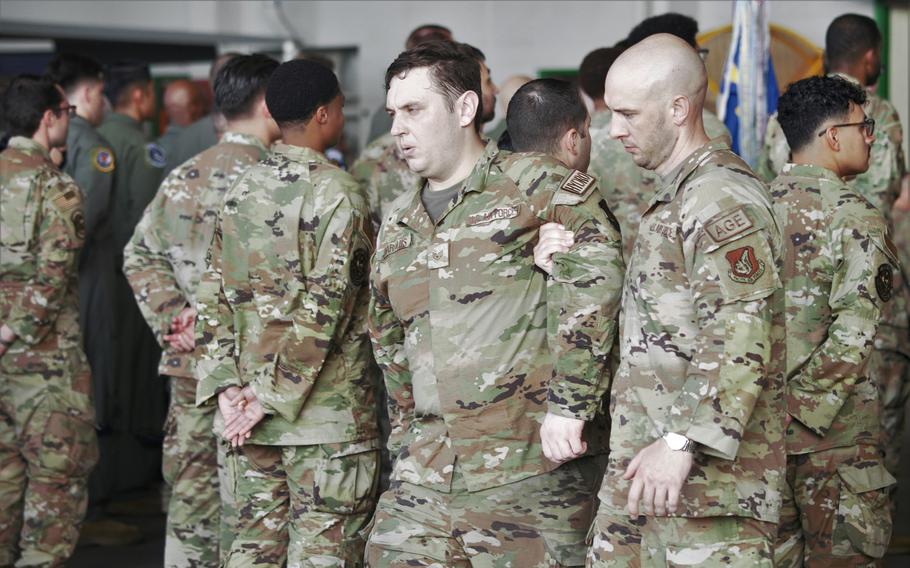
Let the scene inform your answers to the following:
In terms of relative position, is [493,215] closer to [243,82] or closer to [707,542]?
[707,542]

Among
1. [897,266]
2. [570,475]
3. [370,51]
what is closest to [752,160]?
[897,266]

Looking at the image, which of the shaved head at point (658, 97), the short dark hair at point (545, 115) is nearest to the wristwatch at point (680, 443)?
the shaved head at point (658, 97)

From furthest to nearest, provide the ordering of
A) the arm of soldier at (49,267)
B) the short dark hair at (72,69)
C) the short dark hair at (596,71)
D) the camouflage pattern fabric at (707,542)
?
the short dark hair at (72,69) → the short dark hair at (596,71) → the arm of soldier at (49,267) → the camouflage pattern fabric at (707,542)

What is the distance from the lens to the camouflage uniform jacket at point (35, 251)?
4746mm

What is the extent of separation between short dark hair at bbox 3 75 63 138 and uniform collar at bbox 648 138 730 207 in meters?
3.09

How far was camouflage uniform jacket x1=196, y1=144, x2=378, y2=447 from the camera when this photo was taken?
12.1 ft

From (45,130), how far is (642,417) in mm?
3171

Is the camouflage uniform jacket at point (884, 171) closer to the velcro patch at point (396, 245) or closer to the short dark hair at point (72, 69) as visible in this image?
the velcro patch at point (396, 245)

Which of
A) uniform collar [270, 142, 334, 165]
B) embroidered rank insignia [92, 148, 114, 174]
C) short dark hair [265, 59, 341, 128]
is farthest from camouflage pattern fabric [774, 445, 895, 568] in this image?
embroidered rank insignia [92, 148, 114, 174]

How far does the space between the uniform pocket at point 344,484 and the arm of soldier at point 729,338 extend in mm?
1415

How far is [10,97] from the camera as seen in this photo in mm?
5070

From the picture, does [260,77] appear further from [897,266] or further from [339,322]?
[897,266]

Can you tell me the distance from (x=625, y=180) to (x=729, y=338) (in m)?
2.13

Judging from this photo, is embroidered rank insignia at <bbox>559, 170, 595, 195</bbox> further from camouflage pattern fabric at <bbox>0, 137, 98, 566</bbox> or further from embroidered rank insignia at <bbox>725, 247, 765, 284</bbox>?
camouflage pattern fabric at <bbox>0, 137, 98, 566</bbox>
